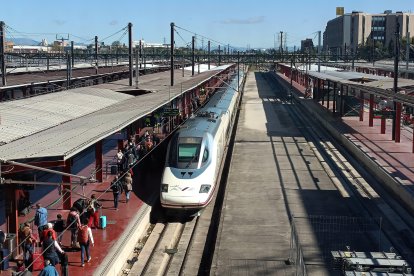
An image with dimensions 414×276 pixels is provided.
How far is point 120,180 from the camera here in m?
19.2

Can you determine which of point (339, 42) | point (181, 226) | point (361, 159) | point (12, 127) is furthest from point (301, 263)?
point (339, 42)

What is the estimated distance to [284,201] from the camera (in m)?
20.3

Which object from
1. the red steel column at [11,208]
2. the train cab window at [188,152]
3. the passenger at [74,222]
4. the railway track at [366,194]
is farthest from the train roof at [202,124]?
the red steel column at [11,208]

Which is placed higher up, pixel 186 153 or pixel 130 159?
pixel 186 153

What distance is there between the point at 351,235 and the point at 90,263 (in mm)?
7190

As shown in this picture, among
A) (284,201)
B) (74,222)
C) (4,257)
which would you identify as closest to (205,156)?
(284,201)

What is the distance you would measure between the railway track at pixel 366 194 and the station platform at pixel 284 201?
1.52 ft

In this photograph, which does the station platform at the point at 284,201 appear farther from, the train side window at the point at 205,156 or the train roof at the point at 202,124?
the train roof at the point at 202,124

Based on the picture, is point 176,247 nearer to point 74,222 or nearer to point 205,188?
point 205,188

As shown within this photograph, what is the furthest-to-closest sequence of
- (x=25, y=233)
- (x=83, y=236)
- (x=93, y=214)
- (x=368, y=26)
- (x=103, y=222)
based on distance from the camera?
(x=368, y=26)
(x=103, y=222)
(x=93, y=214)
(x=25, y=233)
(x=83, y=236)

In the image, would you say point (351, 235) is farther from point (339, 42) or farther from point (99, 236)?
point (339, 42)

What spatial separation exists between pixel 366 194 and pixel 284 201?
12.2 feet

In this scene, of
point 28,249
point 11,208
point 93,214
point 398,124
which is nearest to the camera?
point 28,249

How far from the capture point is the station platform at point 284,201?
14539mm
